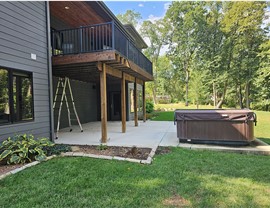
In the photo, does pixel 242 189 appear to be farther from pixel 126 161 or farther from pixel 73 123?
pixel 73 123

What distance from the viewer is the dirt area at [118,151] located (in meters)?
4.88

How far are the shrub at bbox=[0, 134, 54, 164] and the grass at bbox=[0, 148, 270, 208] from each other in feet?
1.44

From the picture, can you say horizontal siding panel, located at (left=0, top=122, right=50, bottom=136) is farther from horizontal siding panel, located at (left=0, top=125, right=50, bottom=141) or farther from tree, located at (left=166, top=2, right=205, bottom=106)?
tree, located at (left=166, top=2, right=205, bottom=106)

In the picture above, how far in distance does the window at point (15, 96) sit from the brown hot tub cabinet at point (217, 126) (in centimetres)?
422

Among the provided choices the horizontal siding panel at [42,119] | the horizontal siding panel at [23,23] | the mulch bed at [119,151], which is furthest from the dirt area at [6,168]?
the horizontal siding panel at [23,23]

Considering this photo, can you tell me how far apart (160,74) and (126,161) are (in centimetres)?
3106

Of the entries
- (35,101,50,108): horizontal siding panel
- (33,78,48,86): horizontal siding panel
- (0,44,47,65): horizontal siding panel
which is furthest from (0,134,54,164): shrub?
(0,44,47,65): horizontal siding panel

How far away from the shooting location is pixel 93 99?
13312 millimetres

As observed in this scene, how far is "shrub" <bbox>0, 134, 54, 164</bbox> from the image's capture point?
4.15m

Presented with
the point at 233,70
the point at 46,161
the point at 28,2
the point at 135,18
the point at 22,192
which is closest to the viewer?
the point at 22,192

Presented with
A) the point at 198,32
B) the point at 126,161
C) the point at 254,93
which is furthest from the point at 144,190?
the point at 254,93

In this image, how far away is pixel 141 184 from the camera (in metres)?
3.28

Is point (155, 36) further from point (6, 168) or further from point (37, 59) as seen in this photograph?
point (6, 168)

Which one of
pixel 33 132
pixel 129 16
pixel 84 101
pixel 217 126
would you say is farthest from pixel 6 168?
pixel 129 16
